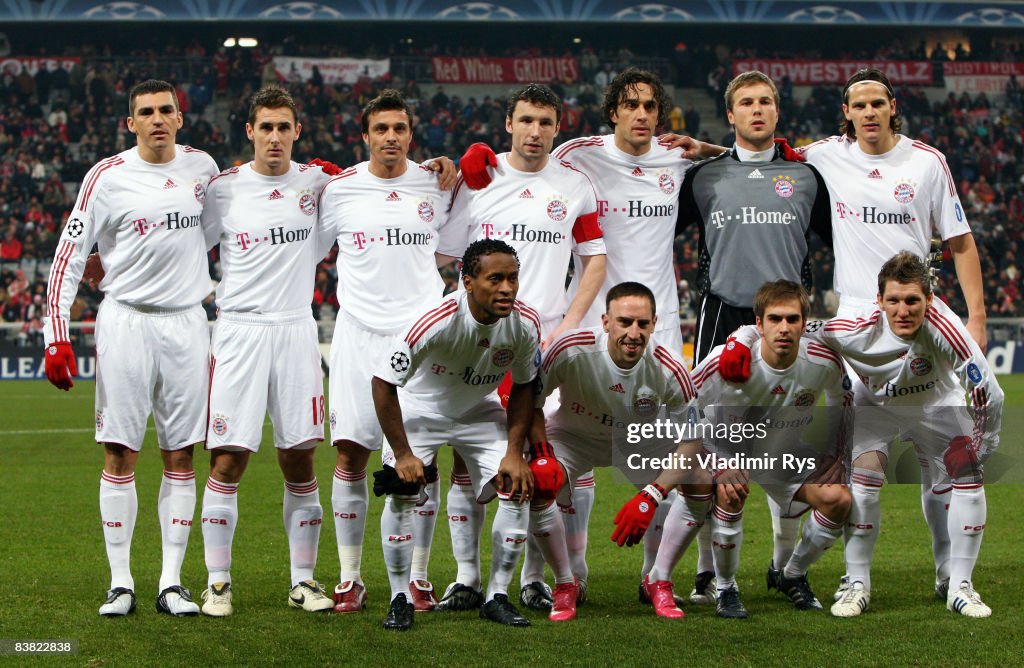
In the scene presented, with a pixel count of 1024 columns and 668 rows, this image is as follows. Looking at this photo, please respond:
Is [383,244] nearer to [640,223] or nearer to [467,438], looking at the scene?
[467,438]

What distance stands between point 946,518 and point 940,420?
2.13 feet

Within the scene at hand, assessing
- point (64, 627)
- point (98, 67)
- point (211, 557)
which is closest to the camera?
point (64, 627)

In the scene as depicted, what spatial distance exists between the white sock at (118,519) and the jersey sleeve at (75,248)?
0.73m

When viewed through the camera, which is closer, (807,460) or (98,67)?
(807,460)

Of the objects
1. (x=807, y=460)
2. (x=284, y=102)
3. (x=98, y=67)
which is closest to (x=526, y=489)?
(x=807, y=460)

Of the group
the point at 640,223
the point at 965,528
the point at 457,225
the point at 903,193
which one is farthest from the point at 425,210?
the point at 965,528

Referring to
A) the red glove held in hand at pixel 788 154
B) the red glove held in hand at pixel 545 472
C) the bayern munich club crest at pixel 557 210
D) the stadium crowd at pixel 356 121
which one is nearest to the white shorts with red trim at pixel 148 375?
the red glove held in hand at pixel 545 472

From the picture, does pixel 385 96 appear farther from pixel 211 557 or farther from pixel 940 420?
pixel 940 420

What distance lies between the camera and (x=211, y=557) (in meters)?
5.76

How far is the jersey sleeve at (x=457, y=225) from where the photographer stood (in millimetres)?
6262

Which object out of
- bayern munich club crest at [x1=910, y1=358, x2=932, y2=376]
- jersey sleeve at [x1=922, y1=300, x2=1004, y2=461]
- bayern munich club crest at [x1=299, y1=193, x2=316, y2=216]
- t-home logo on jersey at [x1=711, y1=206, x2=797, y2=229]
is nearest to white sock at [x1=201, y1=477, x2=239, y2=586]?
bayern munich club crest at [x1=299, y1=193, x2=316, y2=216]

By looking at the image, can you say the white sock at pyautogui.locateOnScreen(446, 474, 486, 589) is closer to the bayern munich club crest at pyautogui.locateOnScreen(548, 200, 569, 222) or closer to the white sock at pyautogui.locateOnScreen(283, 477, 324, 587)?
the white sock at pyautogui.locateOnScreen(283, 477, 324, 587)

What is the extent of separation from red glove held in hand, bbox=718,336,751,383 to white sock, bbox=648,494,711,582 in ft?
1.98

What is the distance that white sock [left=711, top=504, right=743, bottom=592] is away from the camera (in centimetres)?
569
